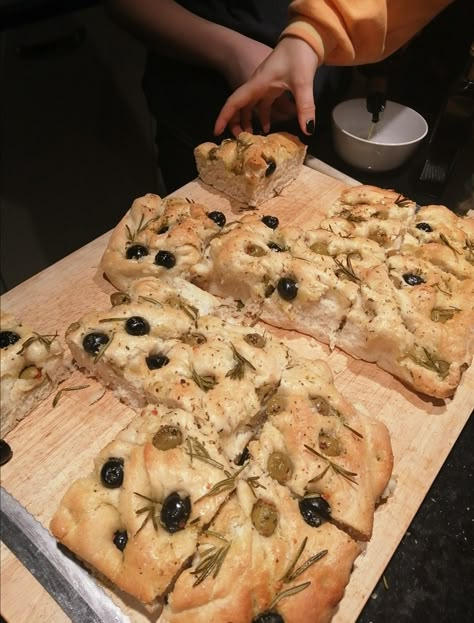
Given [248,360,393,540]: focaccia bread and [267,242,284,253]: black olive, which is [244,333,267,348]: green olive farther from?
[267,242,284,253]: black olive

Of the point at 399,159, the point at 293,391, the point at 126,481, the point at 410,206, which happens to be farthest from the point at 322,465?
the point at 399,159

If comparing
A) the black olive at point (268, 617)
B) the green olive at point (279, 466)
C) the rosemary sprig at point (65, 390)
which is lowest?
the rosemary sprig at point (65, 390)

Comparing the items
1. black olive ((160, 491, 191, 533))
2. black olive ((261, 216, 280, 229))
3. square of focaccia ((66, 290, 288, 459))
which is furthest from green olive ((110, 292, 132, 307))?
black olive ((160, 491, 191, 533))

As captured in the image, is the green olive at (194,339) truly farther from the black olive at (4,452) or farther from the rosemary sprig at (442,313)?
the rosemary sprig at (442,313)

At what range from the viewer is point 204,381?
6.53 feet

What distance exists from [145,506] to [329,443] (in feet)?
2.14

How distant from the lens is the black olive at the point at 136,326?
2.12 metres

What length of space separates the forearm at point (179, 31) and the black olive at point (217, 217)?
1.01m

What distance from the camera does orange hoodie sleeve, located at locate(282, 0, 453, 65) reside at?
2865 mm

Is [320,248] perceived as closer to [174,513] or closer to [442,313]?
[442,313]

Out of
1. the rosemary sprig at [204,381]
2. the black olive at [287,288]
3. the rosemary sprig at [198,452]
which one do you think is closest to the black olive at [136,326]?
the rosemary sprig at [204,381]

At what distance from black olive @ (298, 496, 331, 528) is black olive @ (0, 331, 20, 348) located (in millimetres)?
1190

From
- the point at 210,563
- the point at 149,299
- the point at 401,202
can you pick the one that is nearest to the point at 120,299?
the point at 149,299

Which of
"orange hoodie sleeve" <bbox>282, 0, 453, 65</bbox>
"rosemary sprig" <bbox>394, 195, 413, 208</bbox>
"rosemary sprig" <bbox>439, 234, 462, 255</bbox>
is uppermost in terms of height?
"orange hoodie sleeve" <bbox>282, 0, 453, 65</bbox>
